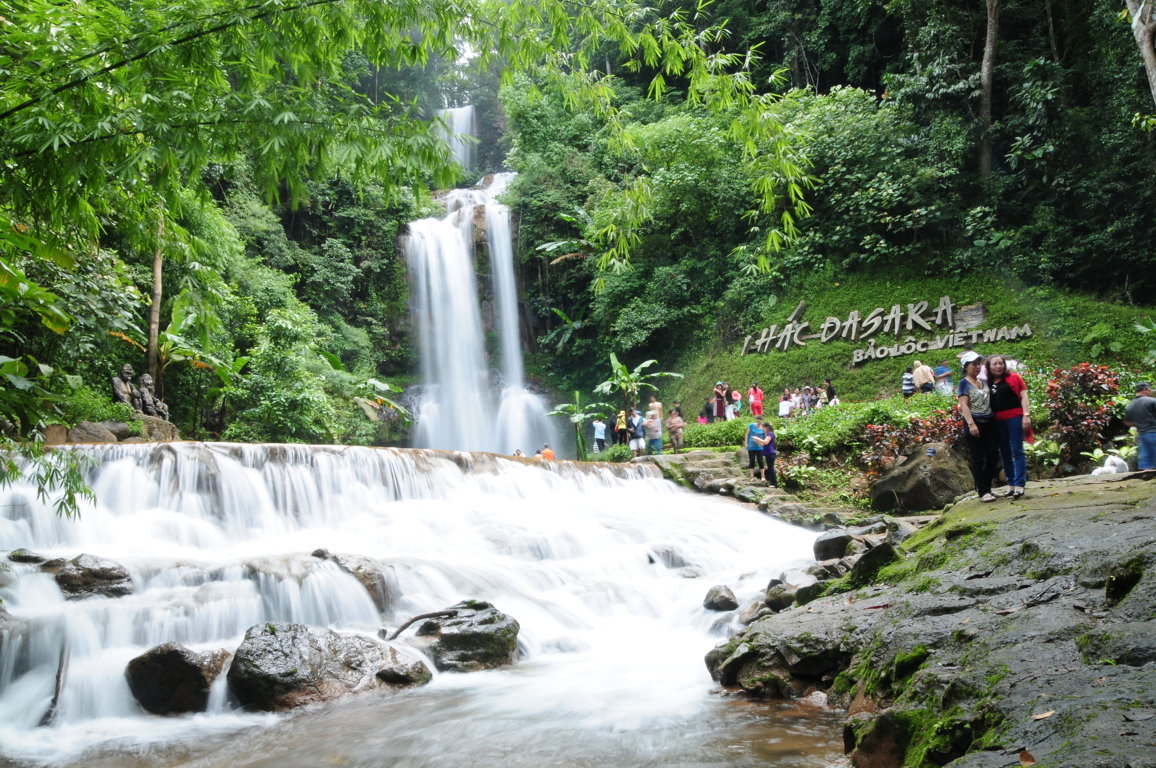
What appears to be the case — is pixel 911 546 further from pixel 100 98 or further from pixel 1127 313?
pixel 1127 313

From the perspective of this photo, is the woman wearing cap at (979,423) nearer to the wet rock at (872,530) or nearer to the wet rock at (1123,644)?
the wet rock at (872,530)

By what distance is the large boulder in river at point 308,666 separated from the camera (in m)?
5.39

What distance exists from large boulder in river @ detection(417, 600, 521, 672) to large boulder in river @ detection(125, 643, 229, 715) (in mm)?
1885

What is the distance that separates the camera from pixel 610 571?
10.0 meters

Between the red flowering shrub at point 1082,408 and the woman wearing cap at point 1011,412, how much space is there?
6.66m

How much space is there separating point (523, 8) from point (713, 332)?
2214 cm

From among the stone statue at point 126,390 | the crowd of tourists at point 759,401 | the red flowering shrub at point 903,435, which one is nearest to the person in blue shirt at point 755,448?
the red flowering shrub at point 903,435

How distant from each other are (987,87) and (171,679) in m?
24.6

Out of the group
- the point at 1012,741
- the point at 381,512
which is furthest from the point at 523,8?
the point at 381,512

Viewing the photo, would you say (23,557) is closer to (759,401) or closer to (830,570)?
(830,570)

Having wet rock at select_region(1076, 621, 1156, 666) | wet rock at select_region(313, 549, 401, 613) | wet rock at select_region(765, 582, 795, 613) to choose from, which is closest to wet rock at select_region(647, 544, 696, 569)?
wet rock at select_region(765, 582, 795, 613)

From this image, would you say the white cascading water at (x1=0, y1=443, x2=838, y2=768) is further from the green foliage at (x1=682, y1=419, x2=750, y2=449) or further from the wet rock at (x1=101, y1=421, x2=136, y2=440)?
the green foliage at (x1=682, y1=419, x2=750, y2=449)

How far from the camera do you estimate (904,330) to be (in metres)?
20.3

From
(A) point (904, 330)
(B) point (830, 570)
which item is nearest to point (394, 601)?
(B) point (830, 570)
